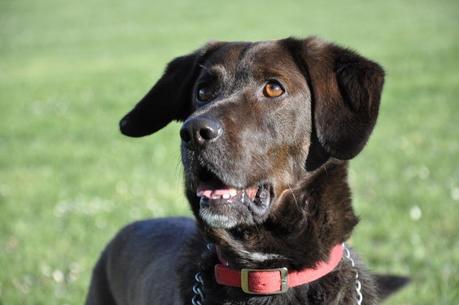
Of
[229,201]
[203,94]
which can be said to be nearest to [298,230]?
[229,201]

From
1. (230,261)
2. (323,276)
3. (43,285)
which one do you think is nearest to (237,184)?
(230,261)

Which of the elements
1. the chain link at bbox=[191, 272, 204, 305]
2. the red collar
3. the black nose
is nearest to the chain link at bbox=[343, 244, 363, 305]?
the red collar

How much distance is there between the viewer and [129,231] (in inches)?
172

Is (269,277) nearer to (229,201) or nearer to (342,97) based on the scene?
(229,201)

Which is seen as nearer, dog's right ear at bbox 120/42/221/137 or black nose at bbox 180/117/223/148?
black nose at bbox 180/117/223/148

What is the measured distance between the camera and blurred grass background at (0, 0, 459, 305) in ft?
17.4

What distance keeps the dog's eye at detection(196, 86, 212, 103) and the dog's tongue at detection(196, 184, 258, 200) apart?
0.57 meters

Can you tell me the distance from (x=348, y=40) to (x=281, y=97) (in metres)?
18.5

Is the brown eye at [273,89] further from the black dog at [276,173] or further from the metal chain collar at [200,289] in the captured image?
the metal chain collar at [200,289]

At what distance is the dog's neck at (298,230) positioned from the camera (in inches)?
122

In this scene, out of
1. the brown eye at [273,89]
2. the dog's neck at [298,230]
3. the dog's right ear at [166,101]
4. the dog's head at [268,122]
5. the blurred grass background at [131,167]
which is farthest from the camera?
the blurred grass background at [131,167]

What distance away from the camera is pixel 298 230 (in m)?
3.15

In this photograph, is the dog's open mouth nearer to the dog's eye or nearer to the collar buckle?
the collar buckle

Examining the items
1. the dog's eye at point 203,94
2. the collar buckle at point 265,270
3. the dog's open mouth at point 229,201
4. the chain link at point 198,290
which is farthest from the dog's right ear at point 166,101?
the collar buckle at point 265,270
